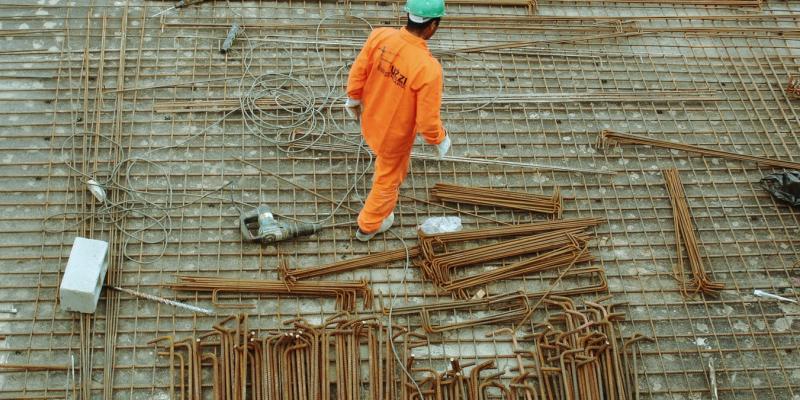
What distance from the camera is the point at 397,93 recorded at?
4387mm

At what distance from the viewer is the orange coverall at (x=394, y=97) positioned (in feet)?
14.0

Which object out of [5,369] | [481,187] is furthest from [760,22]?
[5,369]

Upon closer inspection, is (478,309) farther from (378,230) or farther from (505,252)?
(378,230)

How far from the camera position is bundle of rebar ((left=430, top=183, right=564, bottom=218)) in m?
5.42

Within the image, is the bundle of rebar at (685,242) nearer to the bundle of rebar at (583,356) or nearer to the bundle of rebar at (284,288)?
the bundle of rebar at (583,356)

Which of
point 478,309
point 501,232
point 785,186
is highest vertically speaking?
point 785,186

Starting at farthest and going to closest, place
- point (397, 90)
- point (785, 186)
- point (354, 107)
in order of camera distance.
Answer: point (785, 186) < point (354, 107) < point (397, 90)

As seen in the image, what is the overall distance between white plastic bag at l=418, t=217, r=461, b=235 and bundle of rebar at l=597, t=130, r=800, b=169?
4.99 feet

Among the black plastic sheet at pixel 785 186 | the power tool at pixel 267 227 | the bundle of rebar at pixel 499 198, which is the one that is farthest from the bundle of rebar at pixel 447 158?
the black plastic sheet at pixel 785 186

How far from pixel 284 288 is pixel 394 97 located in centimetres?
153

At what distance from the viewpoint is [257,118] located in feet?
18.9

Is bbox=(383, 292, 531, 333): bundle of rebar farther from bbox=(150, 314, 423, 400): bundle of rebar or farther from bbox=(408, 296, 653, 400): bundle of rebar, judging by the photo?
bbox=(150, 314, 423, 400): bundle of rebar

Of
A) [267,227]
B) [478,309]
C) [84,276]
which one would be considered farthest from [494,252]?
[84,276]

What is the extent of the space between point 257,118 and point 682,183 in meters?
3.51
